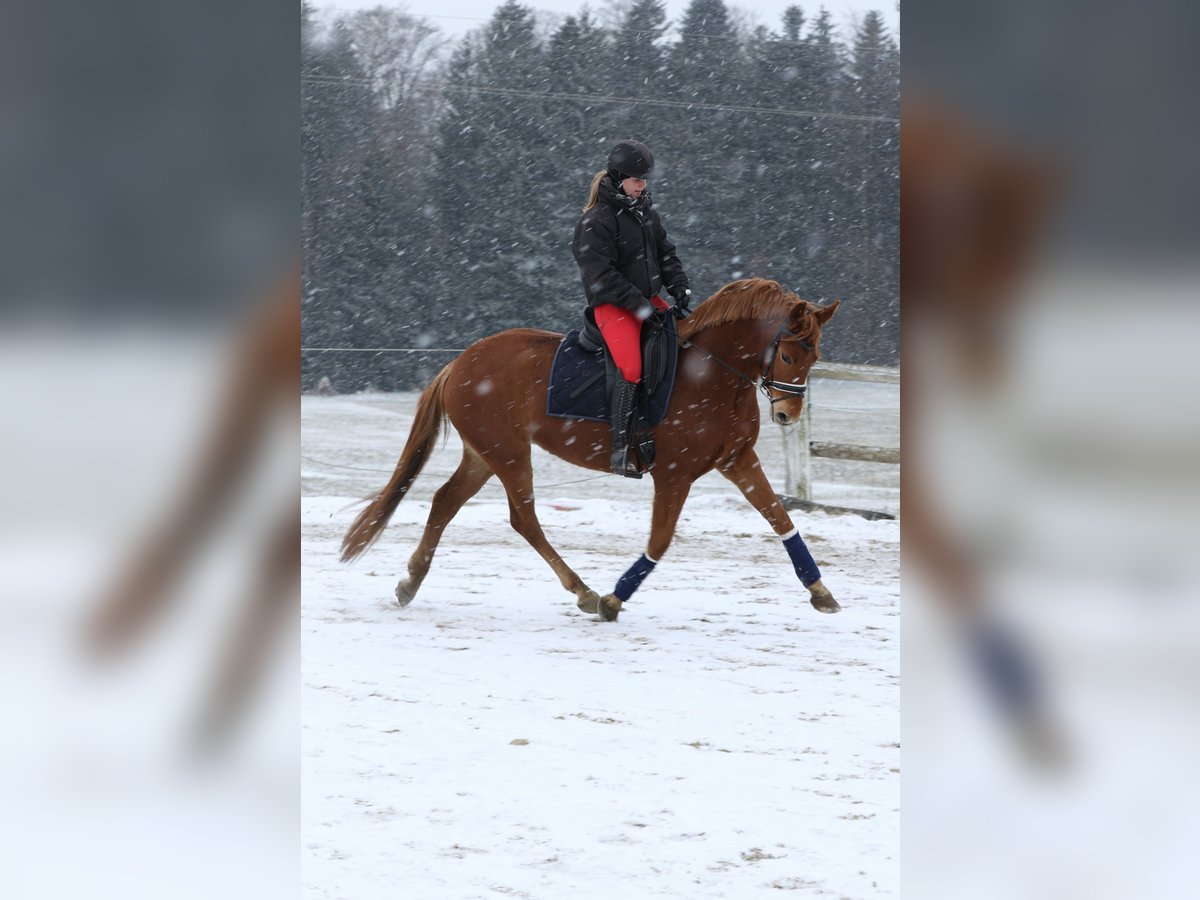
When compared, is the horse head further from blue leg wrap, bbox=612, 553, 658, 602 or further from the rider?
blue leg wrap, bbox=612, 553, 658, 602

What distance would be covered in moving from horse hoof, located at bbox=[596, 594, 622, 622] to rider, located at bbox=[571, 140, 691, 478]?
0.60 m

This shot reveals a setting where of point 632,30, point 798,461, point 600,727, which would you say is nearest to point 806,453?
point 798,461

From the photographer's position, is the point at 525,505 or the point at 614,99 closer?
the point at 525,505

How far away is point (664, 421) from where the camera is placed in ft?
17.0

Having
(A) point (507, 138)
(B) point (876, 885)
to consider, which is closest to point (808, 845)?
(B) point (876, 885)

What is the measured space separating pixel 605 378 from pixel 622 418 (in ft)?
0.68

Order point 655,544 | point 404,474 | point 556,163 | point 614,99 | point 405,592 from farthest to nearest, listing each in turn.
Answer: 1. point 614,99
2. point 556,163
3. point 404,474
4. point 405,592
5. point 655,544

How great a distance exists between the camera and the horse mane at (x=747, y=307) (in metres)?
5.00

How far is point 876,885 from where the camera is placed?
227 centimetres

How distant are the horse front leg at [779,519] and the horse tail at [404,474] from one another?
1.51 m
